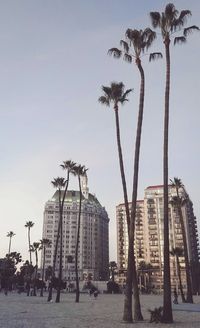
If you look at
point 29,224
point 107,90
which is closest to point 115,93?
point 107,90

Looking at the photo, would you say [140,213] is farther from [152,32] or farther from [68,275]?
[152,32]

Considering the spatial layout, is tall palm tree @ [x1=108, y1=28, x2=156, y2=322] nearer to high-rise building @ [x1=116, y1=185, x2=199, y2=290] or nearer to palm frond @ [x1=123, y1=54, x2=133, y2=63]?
palm frond @ [x1=123, y1=54, x2=133, y2=63]

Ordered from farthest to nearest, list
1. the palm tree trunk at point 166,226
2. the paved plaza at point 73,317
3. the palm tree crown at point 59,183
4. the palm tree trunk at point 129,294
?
the palm tree crown at point 59,183, the palm tree trunk at point 129,294, the palm tree trunk at point 166,226, the paved plaza at point 73,317

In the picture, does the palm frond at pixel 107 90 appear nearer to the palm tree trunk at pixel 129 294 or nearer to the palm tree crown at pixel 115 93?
the palm tree crown at pixel 115 93

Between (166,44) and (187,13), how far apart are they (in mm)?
2419

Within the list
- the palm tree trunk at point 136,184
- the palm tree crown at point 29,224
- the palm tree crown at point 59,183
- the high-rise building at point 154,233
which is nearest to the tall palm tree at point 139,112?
the palm tree trunk at point 136,184

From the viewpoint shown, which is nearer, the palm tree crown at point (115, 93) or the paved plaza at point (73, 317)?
the paved plaza at point (73, 317)

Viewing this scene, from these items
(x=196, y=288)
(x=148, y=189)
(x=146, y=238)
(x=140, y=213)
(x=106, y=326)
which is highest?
(x=148, y=189)

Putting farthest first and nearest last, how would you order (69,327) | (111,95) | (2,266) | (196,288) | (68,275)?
(68,275) → (196,288) → (2,266) → (111,95) → (69,327)

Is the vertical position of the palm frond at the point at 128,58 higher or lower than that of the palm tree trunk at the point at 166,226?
higher

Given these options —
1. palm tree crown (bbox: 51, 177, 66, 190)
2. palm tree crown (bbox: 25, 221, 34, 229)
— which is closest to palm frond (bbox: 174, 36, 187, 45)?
palm tree crown (bbox: 51, 177, 66, 190)

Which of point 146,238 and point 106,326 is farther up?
point 146,238

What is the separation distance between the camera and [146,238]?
617 feet

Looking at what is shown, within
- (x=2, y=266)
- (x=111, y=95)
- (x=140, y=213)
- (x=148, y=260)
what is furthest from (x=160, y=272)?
(x=111, y=95)
